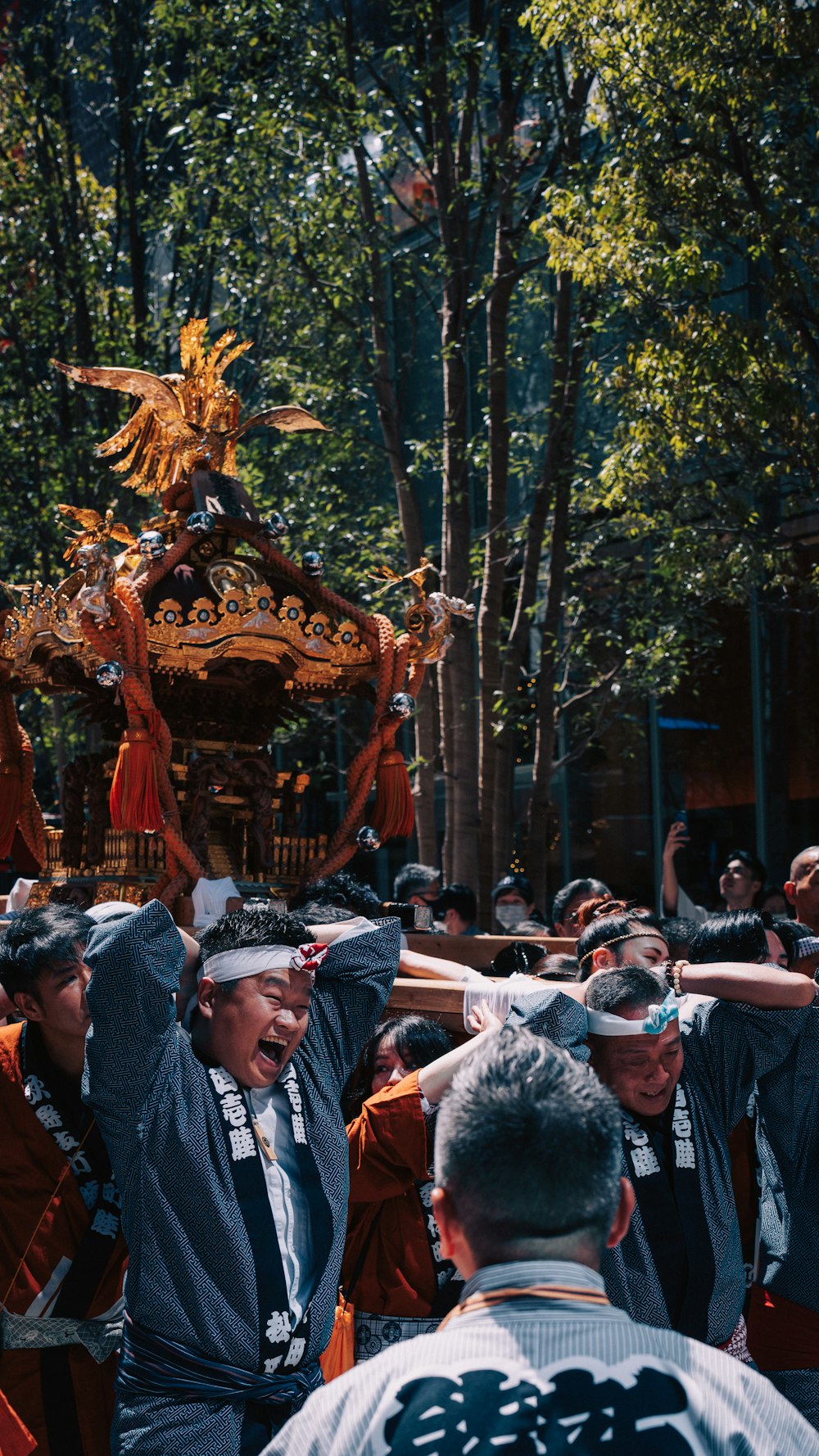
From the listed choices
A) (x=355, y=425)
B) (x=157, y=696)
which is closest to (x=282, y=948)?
(x=157, y=696)

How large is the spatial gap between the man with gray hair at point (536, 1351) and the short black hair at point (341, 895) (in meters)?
2.76

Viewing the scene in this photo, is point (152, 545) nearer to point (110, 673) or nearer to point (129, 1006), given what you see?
point (110, 673)

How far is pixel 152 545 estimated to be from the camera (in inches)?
233

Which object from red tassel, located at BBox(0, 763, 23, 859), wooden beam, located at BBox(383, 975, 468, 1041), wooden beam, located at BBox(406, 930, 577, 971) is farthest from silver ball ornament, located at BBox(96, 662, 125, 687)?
wooden beam, located at BBox(383, 975, 468, 1041)

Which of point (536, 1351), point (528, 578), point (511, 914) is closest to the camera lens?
point (536, 1351)

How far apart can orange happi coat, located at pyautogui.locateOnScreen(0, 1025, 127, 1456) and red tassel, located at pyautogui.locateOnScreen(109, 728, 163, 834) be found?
8.75ft

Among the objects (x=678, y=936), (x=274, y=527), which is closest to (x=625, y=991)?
(x=678, y=936)

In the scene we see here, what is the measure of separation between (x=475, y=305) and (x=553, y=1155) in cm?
830

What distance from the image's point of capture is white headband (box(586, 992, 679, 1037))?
9.45 feet

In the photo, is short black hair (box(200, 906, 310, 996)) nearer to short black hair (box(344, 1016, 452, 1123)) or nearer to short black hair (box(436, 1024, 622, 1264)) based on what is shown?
short black hair (box(344, 1016, 452, 1123))

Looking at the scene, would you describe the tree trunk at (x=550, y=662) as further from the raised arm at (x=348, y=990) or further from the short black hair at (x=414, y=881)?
the raised arm at (x=348, y=990)

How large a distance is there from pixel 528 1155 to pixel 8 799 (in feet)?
17.0

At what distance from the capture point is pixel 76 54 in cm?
1220

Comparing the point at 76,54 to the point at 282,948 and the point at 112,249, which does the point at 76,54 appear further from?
the point at 282,948
